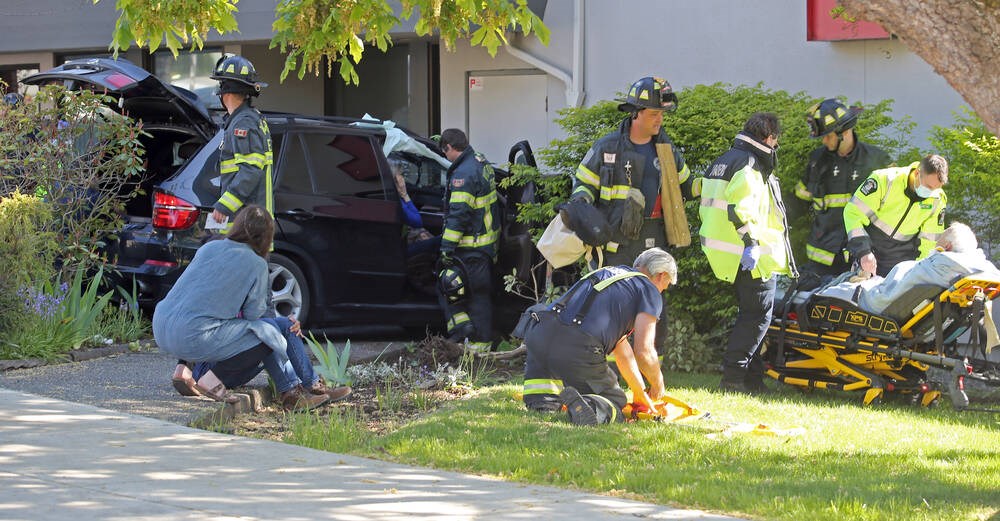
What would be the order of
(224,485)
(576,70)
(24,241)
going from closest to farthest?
(224,485)
(24,241)
(576,70)

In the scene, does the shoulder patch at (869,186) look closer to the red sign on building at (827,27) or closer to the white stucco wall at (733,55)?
the white stucco wall at (733,55)

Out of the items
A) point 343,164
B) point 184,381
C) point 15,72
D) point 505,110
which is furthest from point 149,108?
point 15,72

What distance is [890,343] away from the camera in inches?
316

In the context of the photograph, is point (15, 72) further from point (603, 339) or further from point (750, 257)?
point (603, 339)

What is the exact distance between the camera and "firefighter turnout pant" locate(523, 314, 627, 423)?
24.0ft

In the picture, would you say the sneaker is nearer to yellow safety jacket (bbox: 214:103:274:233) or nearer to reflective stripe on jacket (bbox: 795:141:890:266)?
yellow safety jacket (bbox: 214:103:274:233)

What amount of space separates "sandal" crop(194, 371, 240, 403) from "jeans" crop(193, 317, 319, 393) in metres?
0.09

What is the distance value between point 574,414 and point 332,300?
348cm

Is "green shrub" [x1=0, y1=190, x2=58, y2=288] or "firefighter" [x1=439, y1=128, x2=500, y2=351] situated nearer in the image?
"green shrub" [x1=0, y1=190, x2=58, y2=288]

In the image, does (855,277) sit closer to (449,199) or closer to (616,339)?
(616,339)

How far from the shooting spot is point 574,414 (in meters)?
7.17

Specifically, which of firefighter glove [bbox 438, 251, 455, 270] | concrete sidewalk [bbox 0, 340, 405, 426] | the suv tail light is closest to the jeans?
concrete sidewalk [bbox 0, 340, 405, 426]

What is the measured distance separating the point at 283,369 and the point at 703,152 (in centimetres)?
362

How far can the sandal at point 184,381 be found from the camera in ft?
24.8
